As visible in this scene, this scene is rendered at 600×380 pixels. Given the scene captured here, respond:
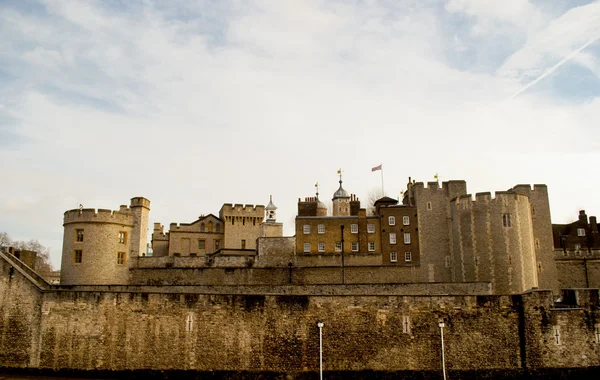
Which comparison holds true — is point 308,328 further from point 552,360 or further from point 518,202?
point 518,202

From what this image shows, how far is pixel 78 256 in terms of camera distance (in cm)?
3441

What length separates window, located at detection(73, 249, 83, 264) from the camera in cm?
3421

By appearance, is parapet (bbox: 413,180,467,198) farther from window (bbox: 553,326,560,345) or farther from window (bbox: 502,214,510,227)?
window (bbox: 553,326,560,345)

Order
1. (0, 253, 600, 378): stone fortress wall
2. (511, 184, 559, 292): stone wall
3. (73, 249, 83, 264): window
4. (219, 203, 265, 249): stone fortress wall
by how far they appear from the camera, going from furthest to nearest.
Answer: (219, 203, 265, 249): stone fortress wall < (511, 184, 559, 292): stone wall < (73, 249, 83, 264): window < (0, 253, 600, 378): stone fortress wall

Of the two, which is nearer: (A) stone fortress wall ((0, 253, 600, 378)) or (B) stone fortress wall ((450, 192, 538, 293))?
(A) stone fortress wall ((0, 253, 600, 378))

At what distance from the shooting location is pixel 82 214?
34.7 metres

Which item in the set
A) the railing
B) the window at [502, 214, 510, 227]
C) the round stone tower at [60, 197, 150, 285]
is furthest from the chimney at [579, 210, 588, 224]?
the railing

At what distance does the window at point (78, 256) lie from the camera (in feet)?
112

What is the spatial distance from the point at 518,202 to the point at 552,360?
1385cm

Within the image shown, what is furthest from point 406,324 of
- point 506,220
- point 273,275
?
Result: point 273,275

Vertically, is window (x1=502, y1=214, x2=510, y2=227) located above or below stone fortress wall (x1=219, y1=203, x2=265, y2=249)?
below

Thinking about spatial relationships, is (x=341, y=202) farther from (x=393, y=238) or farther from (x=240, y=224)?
(x=393, y=238)

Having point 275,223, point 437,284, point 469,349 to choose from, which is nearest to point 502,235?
point 437,284

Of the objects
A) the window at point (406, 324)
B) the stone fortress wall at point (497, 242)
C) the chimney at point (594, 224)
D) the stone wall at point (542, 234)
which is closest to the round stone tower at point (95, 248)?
the window at point (406, 324)
